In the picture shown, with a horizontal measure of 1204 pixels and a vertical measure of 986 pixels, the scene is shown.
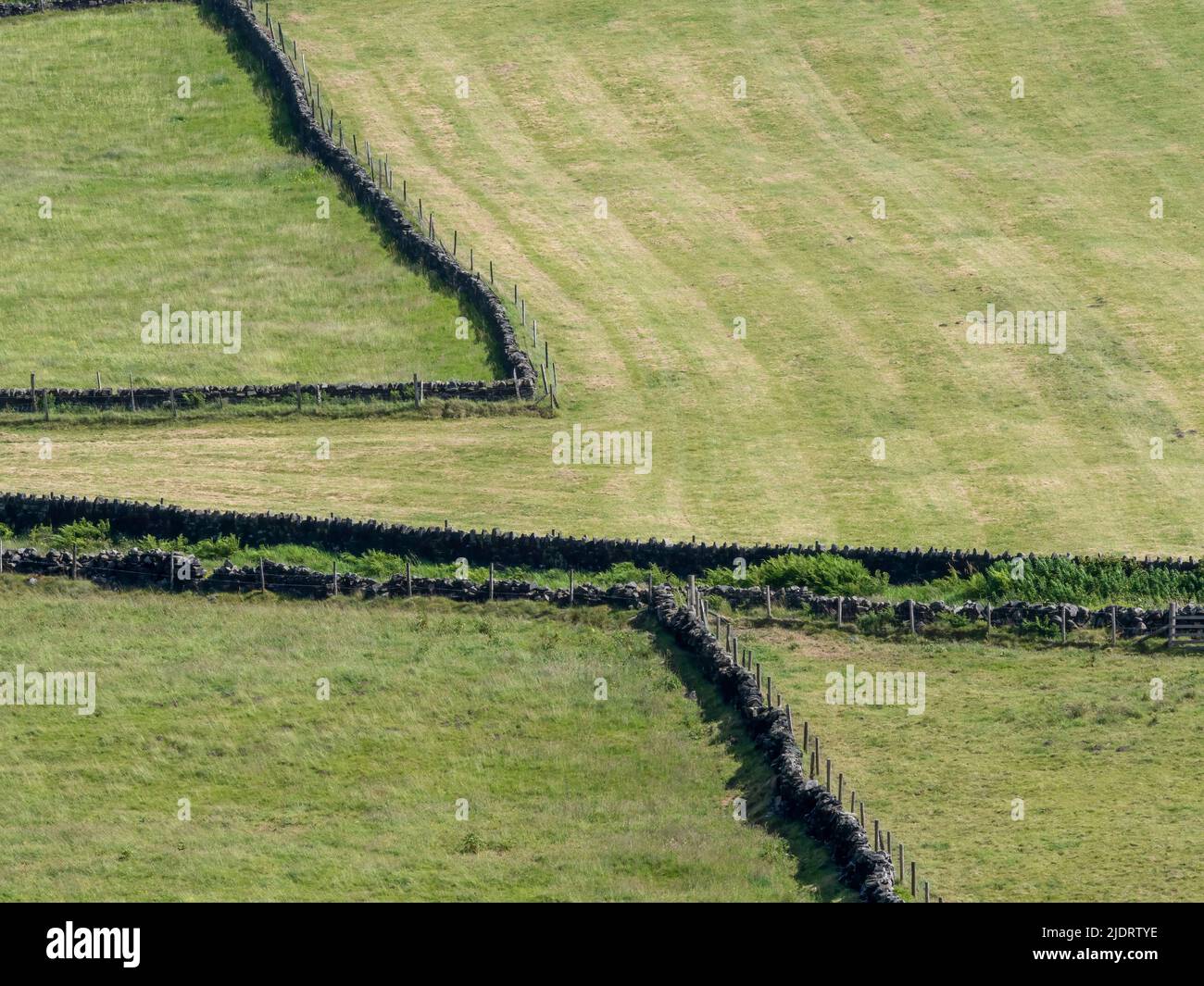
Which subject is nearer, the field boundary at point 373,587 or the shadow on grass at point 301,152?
the field boundary at point 373,587

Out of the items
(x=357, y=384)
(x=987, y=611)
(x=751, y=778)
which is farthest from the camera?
(x=357, y=384)

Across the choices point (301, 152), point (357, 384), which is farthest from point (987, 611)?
point (301, 152)

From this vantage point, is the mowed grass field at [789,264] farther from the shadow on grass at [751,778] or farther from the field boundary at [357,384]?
the shadow on grass at [751,778]

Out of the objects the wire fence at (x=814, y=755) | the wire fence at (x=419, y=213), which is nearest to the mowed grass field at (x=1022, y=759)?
the wire fence at (x=814, y=755)

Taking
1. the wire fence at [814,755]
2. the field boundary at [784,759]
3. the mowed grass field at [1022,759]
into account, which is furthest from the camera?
the mowed grass field at [1022,759]

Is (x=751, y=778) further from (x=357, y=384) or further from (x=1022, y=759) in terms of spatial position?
(x=357, y=384)
